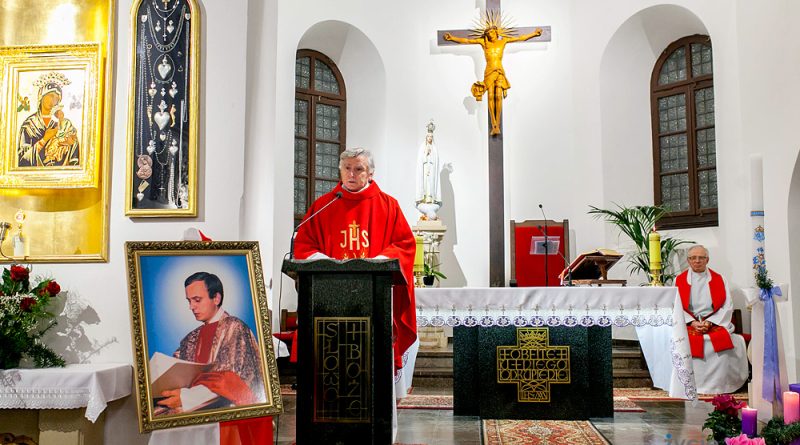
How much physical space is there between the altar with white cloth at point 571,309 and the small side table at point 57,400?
8.04 ft

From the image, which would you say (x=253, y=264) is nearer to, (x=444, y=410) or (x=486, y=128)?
(x=444, y=410)

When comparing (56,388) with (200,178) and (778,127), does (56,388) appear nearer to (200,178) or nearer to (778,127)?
(200,178)

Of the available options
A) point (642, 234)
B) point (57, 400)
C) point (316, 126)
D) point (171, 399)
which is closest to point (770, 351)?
point (171, 399)

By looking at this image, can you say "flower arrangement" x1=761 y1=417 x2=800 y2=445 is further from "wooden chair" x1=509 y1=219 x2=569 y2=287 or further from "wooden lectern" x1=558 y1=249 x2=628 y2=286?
"wooden chair" x1=509 y1=219 x2=569 y2=287

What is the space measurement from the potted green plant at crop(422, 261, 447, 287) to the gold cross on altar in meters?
2.15

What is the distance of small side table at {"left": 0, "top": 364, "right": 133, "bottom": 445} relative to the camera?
419 centimetres

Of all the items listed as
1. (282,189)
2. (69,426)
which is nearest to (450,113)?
(282,189)

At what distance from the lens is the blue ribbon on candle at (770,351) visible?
17.4 feet

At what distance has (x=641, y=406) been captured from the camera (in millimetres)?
6730

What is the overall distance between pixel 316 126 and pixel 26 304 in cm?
642

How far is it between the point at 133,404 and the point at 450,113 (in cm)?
654

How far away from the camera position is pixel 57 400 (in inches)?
166

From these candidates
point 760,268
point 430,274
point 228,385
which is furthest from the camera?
point 430,274

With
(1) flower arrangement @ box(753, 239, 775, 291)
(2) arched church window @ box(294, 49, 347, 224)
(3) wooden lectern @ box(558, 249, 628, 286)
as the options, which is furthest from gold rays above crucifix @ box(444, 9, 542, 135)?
(1) flower arrangement @ box(753, 239, 775, 291)
